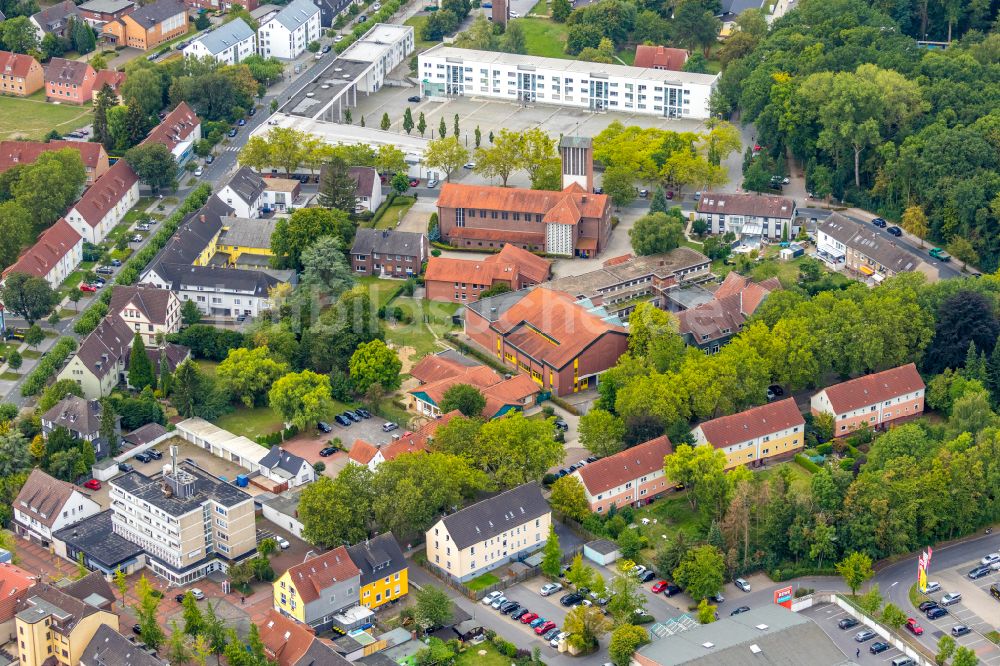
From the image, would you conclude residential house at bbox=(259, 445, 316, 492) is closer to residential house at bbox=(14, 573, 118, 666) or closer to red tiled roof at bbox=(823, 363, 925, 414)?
residential house at bbox=(14, 573, 118, 666)

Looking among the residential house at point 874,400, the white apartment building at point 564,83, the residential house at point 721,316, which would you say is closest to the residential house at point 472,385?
the residential house at point 721,316

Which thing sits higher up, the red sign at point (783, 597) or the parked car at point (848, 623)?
the red sign at point (783, 597)

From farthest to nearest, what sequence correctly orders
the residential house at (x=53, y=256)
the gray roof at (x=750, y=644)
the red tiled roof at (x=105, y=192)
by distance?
1. the red tiled roof at (x=105, y=192)
2. the residential house at (x=53, y=256)
3. the gray roof at (x=750, y=644)

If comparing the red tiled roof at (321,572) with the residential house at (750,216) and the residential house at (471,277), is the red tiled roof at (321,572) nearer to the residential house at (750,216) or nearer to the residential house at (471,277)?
the residential house at (471,277)

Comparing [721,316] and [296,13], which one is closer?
[721,316]

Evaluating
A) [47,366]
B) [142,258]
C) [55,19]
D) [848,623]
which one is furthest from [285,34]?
[848,623]

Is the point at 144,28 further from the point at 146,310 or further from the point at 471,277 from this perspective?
the point at 471,277
